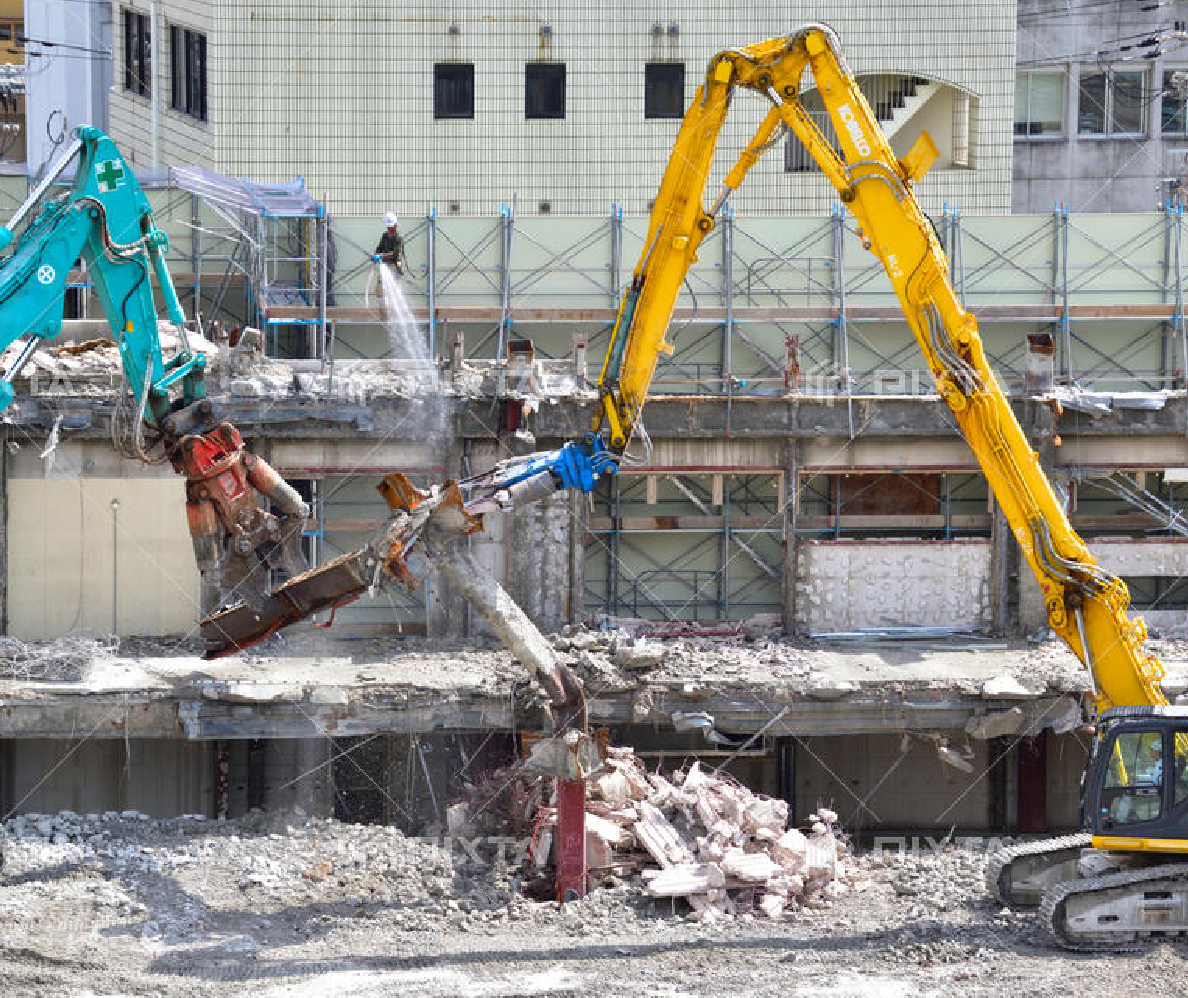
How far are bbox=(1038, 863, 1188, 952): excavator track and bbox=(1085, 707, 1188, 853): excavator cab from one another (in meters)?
0.29

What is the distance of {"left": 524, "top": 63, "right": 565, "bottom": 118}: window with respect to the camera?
105 ft

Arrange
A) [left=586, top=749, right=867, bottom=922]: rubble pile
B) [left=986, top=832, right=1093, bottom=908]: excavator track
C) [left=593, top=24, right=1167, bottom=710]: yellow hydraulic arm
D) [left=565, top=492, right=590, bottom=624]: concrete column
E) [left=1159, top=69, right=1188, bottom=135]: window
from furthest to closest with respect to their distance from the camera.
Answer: [left=1159, top=69, right=1188, bottom=135]: window
[left=565, top=492, right=590, bottom=624]: concrete column
[left=586, top=749, right=867, bottom=922]: rubble pile
[left=986, top=832, right=1093, bottom=908]: excavator track
[left=593, top=24, right=1167, bottom=710]: yellow hydraulic arm

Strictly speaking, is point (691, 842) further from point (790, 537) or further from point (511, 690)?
point (790, 537)

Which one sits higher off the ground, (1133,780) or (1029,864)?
(1133,780)

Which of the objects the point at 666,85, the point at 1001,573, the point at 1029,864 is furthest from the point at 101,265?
the point at 666,85

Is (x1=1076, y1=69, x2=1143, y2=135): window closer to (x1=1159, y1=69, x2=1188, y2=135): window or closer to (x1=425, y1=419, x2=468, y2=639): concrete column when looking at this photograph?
(x1=1159, y1=69, x2=1188, y2=135): window

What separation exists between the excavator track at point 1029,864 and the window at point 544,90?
16314 mm

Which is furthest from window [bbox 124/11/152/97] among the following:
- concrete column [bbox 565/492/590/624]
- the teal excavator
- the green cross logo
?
the green cross logo

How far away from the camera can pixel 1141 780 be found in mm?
18078

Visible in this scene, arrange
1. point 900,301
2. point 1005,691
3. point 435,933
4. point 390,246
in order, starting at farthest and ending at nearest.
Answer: point 390,246 → point 1005,691 → point 900,301 → point 435,933

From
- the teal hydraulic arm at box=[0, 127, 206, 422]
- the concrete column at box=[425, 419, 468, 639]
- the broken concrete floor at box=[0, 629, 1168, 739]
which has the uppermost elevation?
the teal hydraulic arm at box=[0, 127, 206, 422]

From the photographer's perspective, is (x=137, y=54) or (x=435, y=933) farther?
(x=137, y=54)

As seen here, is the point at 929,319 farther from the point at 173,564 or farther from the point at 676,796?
the point at 173,564

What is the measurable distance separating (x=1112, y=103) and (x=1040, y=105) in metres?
1.30
